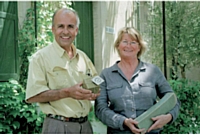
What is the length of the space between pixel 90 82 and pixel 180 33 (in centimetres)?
376

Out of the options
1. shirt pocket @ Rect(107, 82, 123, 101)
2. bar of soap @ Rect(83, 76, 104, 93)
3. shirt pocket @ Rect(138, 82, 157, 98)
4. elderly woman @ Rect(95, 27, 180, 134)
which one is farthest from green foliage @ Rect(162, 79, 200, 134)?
bar of soap @ Rect(83, 76, 104, 93)

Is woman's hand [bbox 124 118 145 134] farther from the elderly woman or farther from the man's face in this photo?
the man's face

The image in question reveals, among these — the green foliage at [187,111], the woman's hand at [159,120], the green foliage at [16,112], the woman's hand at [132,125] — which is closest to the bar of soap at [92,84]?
the woman's hand at [132,125]

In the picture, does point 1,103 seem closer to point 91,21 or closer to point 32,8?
point 32,8

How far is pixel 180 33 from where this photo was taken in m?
5.64

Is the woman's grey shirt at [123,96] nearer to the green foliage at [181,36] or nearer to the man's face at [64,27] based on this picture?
A: the man's face at [64,27]

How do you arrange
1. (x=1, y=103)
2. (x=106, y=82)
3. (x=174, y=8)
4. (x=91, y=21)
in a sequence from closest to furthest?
(x=106, y=82) < (x=1, y=103) < (x=174, y=8) < (x=91, y=21)

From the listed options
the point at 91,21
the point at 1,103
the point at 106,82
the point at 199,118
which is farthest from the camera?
the point at 91,21

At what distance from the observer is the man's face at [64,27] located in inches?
Result: 93.4

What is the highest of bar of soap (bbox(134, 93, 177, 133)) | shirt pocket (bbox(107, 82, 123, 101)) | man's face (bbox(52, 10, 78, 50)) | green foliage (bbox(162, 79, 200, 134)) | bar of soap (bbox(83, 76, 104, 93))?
man's face (bbox(52, 10, 78, 50))

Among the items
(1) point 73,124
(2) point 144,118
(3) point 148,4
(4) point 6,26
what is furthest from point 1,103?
(3) point 148,4

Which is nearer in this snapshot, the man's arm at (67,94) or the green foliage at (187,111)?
the man's arm at (67,94)

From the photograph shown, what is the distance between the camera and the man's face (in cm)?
237

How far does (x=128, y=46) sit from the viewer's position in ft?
8.05
